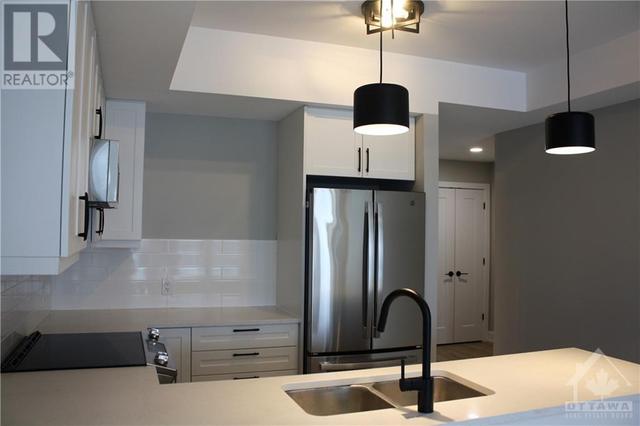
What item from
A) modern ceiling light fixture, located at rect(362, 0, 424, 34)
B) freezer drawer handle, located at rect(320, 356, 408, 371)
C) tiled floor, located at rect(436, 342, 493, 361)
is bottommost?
tiled floor, located at rect(436, 342, 493, 361)

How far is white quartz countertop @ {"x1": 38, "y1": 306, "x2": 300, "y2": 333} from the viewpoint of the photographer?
296 centimetres

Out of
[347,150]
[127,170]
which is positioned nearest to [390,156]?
[347,150]

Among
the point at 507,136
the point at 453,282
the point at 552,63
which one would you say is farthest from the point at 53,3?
the point at 453,282

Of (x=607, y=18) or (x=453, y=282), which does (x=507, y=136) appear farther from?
(x=453, y=282)

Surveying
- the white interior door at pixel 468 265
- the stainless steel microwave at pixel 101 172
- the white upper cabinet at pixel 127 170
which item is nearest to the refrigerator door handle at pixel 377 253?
the white upper cabinet at pixel 127 170

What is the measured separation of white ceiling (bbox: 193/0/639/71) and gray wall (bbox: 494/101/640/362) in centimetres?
76

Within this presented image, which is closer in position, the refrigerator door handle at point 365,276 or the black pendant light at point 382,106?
the black pendant light at point 382,106

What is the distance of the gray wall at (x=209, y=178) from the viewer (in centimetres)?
372

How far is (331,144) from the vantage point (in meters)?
3.42

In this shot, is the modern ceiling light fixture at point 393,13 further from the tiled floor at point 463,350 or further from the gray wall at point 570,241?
the tiled floor at point 463,350

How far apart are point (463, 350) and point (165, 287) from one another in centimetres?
395

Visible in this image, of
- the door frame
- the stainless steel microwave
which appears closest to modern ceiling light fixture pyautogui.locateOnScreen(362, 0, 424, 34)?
the stainless steel microwave

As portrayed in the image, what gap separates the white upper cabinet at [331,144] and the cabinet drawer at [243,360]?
1.18 metres

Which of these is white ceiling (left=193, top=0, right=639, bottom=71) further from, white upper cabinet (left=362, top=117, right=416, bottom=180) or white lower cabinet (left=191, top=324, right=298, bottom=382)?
white lower cabinet (left=191, top=324, right=298, bottom=382)
